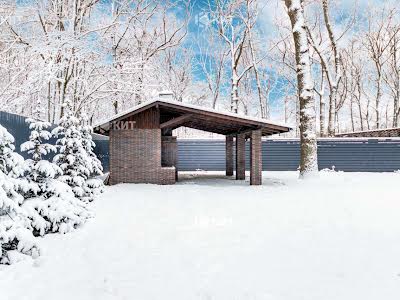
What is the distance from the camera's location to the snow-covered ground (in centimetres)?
379

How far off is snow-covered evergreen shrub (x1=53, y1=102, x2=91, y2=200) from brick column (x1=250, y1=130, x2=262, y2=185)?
7247 millimetres

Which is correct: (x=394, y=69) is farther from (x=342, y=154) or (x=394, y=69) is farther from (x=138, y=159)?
(x=138, y=159)

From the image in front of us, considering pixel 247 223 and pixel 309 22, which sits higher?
pixel 309 22

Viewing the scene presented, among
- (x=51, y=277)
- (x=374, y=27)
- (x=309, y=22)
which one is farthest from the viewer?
(x=374, y=27)

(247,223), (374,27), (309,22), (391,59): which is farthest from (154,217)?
(391,59)

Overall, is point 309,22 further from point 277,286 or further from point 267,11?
point 277,286

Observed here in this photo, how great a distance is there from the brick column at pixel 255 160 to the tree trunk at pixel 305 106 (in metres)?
2.00

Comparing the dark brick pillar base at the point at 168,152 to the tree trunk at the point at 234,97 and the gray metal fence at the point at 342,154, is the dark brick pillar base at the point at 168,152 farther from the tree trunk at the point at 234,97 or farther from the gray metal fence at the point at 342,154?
the tree trunk at the point at 234,97

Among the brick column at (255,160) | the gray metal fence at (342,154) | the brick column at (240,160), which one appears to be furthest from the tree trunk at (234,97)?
the brick column at (255,160)

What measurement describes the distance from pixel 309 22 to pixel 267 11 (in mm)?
3457

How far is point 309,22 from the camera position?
26828mm

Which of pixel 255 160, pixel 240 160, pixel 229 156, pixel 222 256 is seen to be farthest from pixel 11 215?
pixel 229 156

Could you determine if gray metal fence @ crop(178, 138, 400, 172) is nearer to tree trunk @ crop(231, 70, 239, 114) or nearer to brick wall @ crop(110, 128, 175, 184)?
tree trunk @ crop(231, 70, 239, 114)

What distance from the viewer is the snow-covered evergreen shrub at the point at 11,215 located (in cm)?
454
